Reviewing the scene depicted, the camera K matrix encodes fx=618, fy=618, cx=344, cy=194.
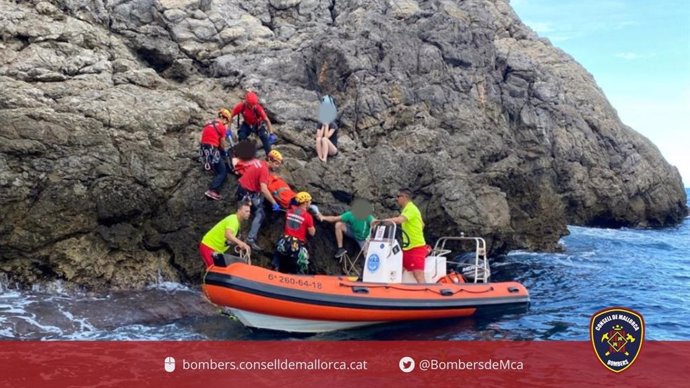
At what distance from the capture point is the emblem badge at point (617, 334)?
730 centimetres

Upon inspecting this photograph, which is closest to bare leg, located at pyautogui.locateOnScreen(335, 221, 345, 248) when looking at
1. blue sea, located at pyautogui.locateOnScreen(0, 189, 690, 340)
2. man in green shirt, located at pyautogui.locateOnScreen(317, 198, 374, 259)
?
man in green shirt, located at pyautogui.locateOnScreen(317, 198, 374, 259)

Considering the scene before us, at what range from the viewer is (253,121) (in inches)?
552

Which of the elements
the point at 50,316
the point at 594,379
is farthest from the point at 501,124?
the point at 50,316

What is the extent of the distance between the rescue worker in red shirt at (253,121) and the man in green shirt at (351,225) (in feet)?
9.02

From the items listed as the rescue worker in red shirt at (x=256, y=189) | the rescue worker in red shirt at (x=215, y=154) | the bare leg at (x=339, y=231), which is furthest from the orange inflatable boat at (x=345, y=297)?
the rescue worker in red shirt at (x=215, y=154)

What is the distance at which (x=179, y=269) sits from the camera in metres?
12.6

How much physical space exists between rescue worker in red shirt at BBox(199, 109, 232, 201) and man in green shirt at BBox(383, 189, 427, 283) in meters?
3.70

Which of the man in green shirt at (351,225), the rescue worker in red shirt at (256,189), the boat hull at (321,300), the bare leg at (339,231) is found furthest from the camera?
the bare leg at (339,231)

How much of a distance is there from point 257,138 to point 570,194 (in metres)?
16.1

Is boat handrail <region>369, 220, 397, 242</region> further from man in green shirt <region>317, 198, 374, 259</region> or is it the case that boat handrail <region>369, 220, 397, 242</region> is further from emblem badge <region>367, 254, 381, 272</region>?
man in green shirt <region>317, 198, 374, 259</region>

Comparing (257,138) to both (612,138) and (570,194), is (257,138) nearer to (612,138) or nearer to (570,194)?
(570,194)

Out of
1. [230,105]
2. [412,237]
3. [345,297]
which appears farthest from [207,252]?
[230,105]

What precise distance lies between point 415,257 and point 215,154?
4.62 m

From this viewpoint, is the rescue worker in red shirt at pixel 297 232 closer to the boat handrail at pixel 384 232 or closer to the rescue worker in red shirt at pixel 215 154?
the boat handrail at pixel 384 232
